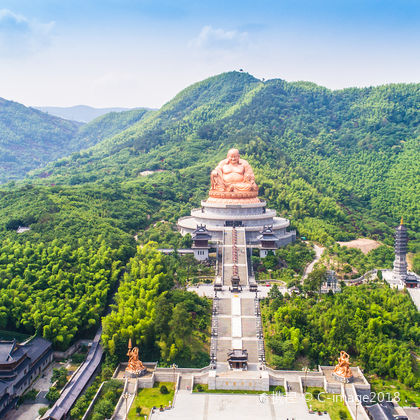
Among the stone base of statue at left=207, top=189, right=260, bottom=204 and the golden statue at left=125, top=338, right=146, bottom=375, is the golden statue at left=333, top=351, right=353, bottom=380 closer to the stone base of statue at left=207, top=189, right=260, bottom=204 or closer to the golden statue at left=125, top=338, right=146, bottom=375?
the golden statue at left=125, top=338, right=146, bottom=375

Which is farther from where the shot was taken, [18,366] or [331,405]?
[18,366]

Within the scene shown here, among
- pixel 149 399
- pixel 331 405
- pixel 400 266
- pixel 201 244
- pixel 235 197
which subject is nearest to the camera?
pixel 331 405

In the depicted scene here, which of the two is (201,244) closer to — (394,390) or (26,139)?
(394,390)

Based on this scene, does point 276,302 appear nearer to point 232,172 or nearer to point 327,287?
point 327,287

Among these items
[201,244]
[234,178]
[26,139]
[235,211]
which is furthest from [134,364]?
[26,139]

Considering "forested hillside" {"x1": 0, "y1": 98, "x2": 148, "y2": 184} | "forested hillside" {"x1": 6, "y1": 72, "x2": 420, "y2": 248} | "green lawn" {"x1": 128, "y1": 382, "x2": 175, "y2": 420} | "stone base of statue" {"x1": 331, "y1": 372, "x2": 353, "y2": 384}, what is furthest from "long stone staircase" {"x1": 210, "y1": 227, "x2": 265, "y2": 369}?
"forested hillside" {"x1": 0, "y1": 98, "x2": 148, "y2": 184}

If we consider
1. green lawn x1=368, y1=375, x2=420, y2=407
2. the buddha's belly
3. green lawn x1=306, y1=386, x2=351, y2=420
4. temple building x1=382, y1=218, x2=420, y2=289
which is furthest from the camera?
the buddha's belly
